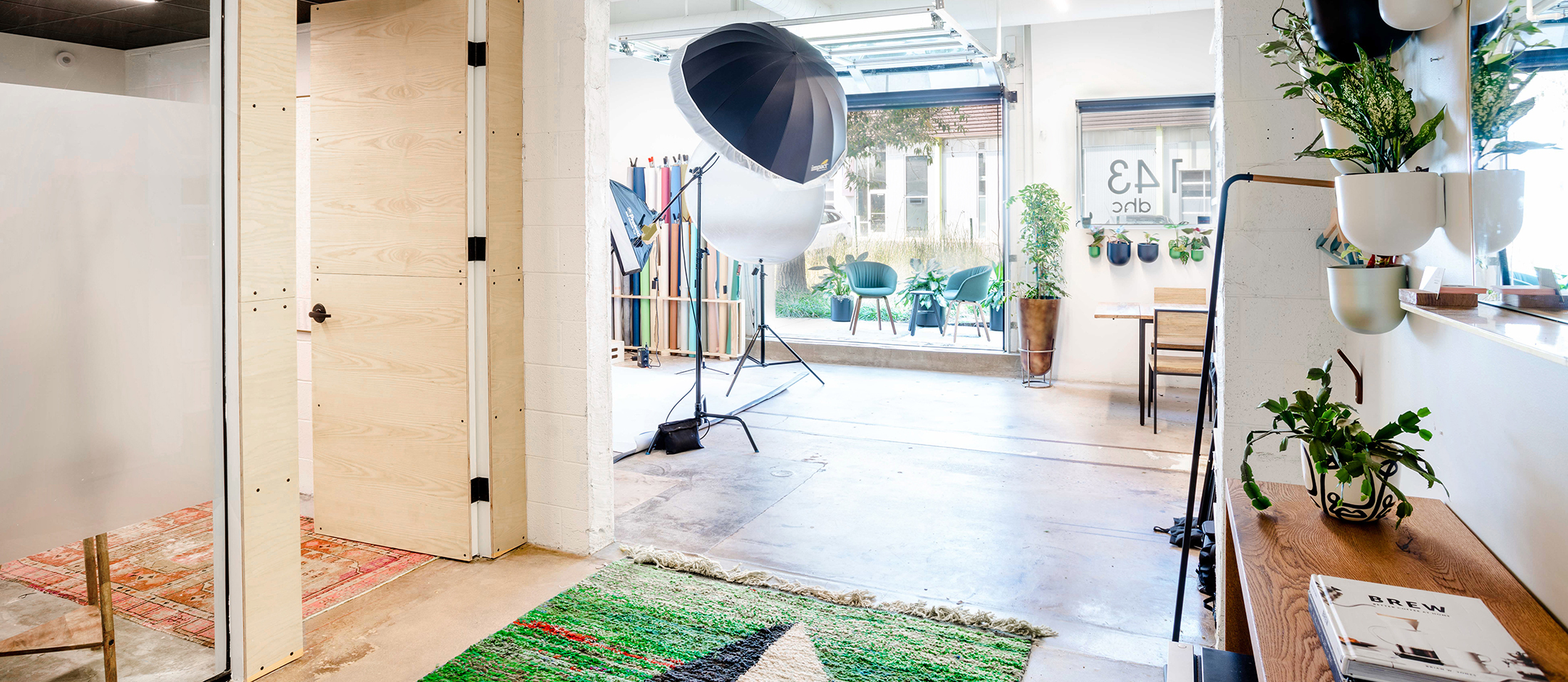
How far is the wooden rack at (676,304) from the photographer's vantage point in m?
7.97

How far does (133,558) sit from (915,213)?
6.91 meters

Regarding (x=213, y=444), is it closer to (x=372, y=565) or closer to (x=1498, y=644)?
(x=372, y=565)

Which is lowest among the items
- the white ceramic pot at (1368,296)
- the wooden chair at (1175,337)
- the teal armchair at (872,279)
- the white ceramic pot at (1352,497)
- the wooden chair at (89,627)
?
the wooden chair at (89,627)

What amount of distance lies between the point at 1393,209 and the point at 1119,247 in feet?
18.0

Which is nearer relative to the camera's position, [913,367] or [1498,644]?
[1498,644]

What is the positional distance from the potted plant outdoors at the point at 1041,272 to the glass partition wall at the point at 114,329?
575 centimetres

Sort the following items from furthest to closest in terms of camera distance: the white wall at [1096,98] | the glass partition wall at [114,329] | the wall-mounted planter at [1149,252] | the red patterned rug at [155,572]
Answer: the wall-mounted planter at [1149,252] → the white wall at [1096,98] → the red patterned rug at [155,572] → the glass partition wall at [114,329]

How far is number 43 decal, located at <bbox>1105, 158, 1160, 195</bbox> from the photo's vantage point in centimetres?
674

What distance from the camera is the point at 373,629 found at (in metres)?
2.58

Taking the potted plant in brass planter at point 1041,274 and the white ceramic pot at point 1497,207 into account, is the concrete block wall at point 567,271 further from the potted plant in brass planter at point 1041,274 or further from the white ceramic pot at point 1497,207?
the potted plant in brass planter at point 1041,274

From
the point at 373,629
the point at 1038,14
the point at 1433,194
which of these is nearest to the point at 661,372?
the point at 1038,14

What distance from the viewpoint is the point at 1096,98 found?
6.80 metres

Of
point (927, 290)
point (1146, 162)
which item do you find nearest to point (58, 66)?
point (1146, 162)

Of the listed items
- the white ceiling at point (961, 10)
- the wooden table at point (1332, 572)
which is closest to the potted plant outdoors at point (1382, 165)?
the wooden table at point (1332, 572)
